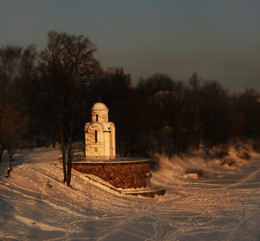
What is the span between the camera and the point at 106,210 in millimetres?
23172

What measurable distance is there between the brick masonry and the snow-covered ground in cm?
99

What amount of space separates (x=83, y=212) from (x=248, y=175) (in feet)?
85.6

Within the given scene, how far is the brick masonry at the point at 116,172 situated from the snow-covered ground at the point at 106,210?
99cm

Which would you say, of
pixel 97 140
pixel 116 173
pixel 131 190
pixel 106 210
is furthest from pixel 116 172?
pixel 106 210

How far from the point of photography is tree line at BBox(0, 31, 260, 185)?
88.6 feet

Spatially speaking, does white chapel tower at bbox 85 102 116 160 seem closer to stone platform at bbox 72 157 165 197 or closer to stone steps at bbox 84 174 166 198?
stone platform at bbox 72 157 165 197

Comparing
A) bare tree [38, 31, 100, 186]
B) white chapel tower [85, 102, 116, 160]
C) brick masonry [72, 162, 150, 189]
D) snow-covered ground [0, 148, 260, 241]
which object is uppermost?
bare tree [38, 31, 100, 186]

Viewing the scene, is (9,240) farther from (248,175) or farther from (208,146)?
(208,146)

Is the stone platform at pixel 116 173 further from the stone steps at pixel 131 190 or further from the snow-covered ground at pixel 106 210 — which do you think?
the snow-covered ground at pixel 106 210

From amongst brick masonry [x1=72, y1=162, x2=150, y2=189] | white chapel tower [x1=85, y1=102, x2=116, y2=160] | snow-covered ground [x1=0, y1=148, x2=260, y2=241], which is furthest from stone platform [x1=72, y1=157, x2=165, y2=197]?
white chapel tower [x1=85, y1=102, x2=116, y2=160]

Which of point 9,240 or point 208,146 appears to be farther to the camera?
point 208,146

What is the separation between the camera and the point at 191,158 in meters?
55.3

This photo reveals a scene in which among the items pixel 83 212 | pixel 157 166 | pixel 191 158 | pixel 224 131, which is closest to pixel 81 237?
pixel 83 212

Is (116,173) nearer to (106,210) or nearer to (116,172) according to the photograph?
(116,172)
